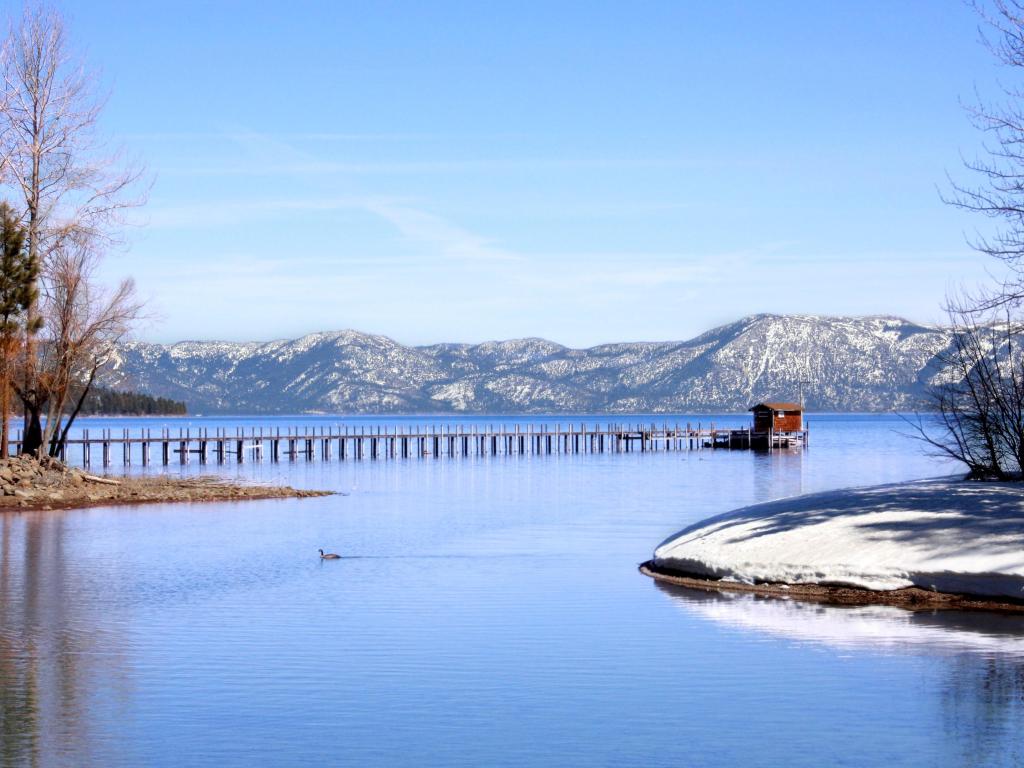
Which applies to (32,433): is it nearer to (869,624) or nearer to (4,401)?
(4,401)

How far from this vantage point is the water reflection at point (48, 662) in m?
10.5

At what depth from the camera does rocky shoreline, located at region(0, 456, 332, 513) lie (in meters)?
40.1

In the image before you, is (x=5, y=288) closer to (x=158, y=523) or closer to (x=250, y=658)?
(x=158, y=523)

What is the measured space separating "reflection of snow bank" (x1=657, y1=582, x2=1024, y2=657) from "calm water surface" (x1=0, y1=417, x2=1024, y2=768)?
2.6 inches

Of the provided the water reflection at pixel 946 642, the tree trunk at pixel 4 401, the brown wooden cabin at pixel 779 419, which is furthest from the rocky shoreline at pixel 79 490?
the brown wooden cabin at pixel 779 419

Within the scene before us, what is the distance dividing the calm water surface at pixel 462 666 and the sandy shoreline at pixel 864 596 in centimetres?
49

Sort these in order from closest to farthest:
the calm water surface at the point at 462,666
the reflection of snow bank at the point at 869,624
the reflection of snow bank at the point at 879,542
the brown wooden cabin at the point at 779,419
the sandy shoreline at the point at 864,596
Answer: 1. the calm water surface at the point at 462,666
2. the reflection of snow bank at the point at 869,624
3. the sandy shoreline at the point at 864,596
4. the reflection of snow bank at the point at 879,542
5. the brown wooden cabin at the point at 779,419

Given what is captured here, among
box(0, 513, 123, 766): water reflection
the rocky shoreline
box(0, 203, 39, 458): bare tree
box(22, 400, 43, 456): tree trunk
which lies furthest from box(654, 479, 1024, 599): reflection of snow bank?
box(22, 400, 43, 456): tree trunk

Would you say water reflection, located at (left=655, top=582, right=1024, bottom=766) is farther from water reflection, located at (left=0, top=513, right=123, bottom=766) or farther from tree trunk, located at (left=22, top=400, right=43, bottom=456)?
tree trunk, located at (left=22, top=400, right=43, bottom=456)

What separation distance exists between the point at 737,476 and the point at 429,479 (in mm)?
15656

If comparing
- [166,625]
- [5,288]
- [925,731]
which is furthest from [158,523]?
[925,731]

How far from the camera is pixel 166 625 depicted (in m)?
16.6

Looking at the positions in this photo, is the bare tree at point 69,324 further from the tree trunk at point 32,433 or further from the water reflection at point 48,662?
the water reflection at point 48,662

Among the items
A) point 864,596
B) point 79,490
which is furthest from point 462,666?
point 79,490
